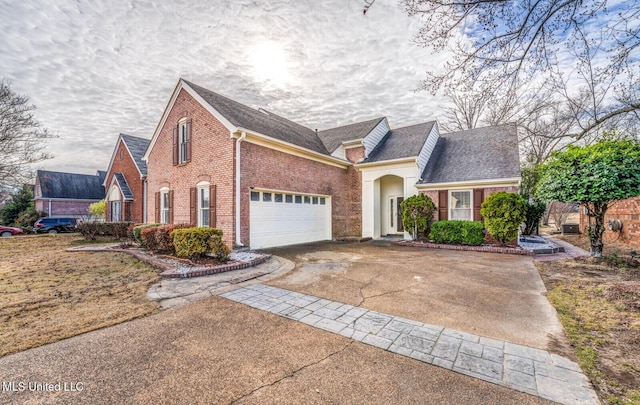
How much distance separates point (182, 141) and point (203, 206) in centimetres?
347

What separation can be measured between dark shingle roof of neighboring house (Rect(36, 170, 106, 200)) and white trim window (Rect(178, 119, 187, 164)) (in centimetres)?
2833

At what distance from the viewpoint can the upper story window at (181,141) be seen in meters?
11.4

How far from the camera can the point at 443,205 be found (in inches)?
496

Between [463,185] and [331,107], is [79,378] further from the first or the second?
[331,107]

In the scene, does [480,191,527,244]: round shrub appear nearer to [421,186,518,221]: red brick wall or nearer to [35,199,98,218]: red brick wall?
[421,186,518,221]: red brick wall

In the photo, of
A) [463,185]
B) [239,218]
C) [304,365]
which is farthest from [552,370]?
[463,185]

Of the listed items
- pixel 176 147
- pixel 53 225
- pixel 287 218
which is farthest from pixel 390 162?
pixel 53 225

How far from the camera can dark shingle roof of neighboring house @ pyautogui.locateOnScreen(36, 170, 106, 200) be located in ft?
96.8

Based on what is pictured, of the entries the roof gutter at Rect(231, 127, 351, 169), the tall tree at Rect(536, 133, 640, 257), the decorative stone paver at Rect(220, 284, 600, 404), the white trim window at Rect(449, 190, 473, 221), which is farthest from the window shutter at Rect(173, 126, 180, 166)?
the tall tree at Rect(536, 133, 640, 257)

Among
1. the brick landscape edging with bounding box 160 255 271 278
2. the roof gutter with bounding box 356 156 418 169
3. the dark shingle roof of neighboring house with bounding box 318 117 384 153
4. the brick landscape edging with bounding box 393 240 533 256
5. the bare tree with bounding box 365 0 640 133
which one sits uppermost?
the dark shingle roof of neighboring house with bounding box 318 117 384 153

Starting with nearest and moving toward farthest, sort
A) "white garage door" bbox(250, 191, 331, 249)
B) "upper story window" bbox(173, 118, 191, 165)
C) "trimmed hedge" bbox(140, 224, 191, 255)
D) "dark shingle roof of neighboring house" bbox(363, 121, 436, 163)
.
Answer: "trimmed hedge" bbox(140, 224, 191, 255) < "white garage door" bbox(250, 191, 331, 249) < "upper story window" bbox(173, 118, 191, 165) < "dark shingle roof of neighboring house" bbox(363, 121, 436, 163)

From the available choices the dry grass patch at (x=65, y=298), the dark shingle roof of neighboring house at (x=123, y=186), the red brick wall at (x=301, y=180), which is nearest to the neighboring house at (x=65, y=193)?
the dark shingle roof of neighboring house at (x=123, y=186)

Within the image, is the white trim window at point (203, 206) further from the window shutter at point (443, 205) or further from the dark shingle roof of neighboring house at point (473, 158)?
the window shutter at point (443, 205)

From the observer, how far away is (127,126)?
1858cm
